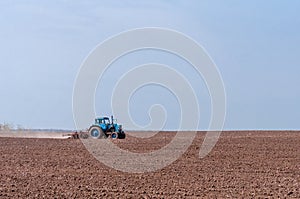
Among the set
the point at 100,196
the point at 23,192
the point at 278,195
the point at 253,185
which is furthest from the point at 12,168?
the point at 278,195

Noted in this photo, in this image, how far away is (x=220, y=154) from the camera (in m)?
23.5

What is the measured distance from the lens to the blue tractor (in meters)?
33.8

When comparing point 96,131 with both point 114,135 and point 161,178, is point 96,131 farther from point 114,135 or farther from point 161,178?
point 161,178

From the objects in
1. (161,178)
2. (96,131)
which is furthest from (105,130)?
(161,178)

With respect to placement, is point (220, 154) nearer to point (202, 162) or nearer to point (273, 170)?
point (202, 162)

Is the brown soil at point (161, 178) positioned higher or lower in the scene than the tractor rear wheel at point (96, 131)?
higher

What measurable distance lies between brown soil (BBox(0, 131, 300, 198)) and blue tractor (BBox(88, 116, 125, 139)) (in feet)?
33.0

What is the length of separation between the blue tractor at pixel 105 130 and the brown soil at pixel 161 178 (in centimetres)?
1006

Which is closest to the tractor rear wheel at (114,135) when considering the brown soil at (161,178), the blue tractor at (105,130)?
the blue tractor at (105,130)

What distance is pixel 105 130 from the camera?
34250mm

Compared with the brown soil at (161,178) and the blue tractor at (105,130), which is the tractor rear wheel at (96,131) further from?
the brown soil at (161,178)

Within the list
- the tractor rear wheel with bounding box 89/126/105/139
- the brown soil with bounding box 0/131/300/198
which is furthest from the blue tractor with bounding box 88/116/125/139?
the brown soil with bounding box 0/131/300/198

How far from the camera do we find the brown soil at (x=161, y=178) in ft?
44.4

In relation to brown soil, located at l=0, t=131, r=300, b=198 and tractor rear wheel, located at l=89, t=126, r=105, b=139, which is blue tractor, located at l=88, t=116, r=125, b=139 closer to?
tractor rear wheel, located at l=89, t=126, r=105, b=139
